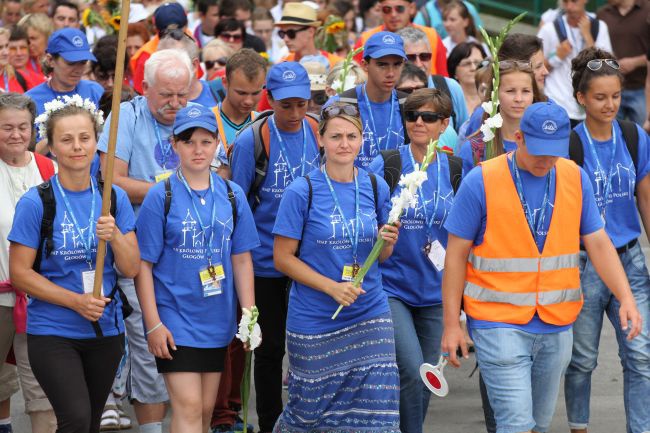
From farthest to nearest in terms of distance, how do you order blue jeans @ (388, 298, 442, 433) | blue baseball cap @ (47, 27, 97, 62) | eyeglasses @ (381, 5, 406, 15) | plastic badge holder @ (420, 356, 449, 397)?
eyeglasses @ (381, 5, 406, 15), blue baseball cap @ (47, 27, 97, 62), blue jeans @ (388, 298, 442, 433), plastic badge holder @ (420, 356, 449, 397)

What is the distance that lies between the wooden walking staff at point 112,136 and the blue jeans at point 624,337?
2.70 metres

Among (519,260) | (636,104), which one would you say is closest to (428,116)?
(519,260)

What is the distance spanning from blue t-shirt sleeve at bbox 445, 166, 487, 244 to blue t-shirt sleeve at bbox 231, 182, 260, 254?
111 cm

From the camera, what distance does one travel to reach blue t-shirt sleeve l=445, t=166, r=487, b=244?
20.6ft

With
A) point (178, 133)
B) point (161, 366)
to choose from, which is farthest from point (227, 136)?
point (161, 366)

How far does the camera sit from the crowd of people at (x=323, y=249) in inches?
248

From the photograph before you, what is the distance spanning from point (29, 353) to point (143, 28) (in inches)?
247

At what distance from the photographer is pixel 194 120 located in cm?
670

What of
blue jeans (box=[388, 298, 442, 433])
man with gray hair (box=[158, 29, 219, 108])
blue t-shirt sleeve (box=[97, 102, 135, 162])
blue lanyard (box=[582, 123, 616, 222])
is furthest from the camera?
man with gray hair (box=[158, 29, 219, 108])

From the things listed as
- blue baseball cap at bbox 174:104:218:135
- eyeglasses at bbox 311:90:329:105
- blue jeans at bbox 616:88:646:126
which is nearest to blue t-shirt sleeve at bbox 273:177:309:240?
blue baseball cap at bbox 174:104:218:135

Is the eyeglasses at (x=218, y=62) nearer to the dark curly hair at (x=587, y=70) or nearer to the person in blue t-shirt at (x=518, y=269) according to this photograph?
the dark curly hair at (x=587, y=70)

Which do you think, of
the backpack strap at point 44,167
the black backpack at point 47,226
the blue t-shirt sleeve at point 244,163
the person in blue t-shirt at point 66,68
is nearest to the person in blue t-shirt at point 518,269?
the blue t-shirt sleeve at point 244,163

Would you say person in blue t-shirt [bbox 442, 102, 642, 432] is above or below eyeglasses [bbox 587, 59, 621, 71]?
below

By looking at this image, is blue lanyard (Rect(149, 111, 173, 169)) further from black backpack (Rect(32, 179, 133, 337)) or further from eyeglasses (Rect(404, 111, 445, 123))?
eyeglasses (Rect(404, 111, 445, 123))
